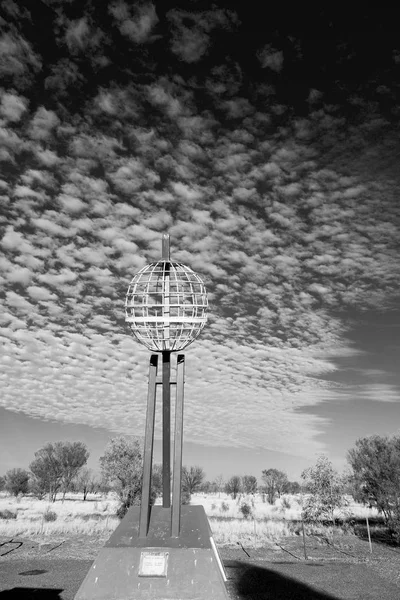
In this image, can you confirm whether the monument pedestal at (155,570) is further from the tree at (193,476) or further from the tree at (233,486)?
the tree at (233,486)

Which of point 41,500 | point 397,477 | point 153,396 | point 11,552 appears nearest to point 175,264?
point 153,396

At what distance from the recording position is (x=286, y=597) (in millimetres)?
13078

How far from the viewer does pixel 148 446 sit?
692cm

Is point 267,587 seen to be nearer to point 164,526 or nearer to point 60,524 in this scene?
point 164,526

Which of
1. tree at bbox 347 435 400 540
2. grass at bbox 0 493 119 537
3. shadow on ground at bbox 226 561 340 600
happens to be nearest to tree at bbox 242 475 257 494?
grass at bbox 0 493 119 537

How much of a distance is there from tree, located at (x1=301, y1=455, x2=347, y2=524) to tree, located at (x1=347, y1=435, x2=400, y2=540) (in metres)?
1.31

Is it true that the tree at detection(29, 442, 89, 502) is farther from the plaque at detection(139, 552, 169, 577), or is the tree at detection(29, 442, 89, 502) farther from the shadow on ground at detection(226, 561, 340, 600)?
the plaque at detection(139, 552, 169, 577)

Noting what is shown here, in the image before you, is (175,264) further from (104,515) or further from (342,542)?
(104,515)

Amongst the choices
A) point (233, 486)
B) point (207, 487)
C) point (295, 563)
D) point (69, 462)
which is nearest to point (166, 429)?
point (295, 563)

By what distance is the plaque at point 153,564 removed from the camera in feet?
18.1

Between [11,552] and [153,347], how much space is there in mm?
18436

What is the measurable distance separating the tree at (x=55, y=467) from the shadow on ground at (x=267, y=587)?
36176mm

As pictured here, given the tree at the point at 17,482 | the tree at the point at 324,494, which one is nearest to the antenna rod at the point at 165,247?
the tree at the point at 324,494

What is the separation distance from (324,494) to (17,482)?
40.9 m
